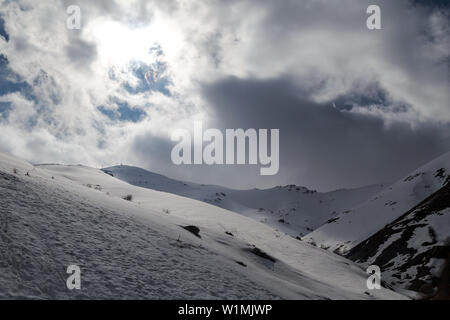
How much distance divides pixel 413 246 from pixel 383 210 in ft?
166

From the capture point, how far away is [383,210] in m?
101

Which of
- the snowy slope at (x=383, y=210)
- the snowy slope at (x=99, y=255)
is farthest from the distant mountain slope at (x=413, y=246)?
the snowy slope at (x=99, y=255)

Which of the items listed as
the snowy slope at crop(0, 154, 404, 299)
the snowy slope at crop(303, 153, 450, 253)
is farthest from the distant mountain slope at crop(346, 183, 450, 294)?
the snowy slope at crop(0, 154, 404, 299)

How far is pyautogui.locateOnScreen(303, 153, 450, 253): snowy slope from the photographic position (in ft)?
307

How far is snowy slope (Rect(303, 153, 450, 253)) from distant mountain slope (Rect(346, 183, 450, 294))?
20.4m

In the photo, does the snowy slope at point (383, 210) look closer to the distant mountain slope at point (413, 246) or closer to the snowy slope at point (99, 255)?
the distant mountain slope at point (413, 246)

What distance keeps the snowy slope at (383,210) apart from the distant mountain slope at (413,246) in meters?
20.4

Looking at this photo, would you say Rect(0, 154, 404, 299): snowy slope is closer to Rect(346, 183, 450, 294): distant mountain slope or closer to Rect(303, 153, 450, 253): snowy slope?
Rect(346, 183, 450, 294): distant mountain slope

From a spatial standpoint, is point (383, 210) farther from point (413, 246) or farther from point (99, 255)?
point (99, 255)

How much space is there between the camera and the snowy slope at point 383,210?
93.6 m

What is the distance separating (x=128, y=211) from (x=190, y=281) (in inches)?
225

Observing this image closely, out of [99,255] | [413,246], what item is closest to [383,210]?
[413,246]

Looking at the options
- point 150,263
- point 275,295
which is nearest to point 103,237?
point 150,263
